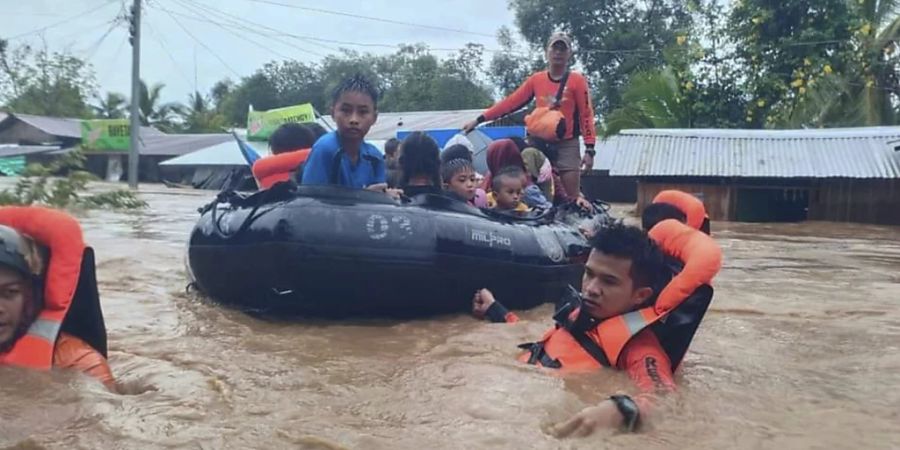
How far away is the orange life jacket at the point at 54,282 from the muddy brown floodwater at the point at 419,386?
3.6 inches

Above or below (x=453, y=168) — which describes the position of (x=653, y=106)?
above

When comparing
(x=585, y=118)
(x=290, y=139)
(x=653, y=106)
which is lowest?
(x=290, y=139)

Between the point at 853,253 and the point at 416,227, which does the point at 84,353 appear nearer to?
the point at 416,227

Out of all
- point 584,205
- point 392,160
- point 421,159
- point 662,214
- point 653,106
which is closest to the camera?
point 662,214

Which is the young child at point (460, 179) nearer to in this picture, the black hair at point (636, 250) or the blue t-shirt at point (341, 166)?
the blue t-shirt at point (341, 166)

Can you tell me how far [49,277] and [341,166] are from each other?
83.7 inches

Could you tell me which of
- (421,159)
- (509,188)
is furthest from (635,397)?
(509,188)

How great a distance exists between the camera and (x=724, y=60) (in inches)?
869

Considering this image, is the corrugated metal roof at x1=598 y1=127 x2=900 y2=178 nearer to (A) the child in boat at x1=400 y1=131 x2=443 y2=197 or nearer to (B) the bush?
(A) the child in boat at x1=400 y1=131 x2=443 y2=197

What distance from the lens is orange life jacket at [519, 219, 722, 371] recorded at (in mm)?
3377

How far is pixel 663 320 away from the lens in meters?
3.41

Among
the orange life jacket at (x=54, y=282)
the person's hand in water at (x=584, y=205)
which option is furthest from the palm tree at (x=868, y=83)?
the orange life jacket at (x=54, y=282)

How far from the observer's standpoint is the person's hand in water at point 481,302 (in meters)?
4.89

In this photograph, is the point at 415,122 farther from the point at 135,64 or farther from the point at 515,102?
the point at 515,102
